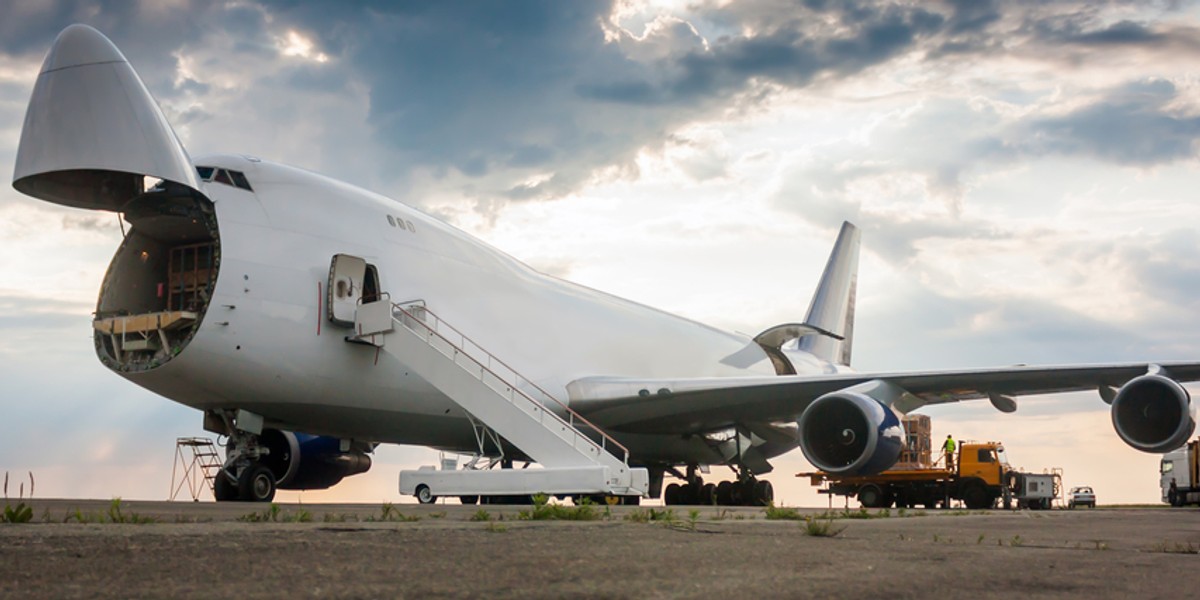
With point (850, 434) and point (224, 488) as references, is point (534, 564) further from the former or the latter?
point (850, 434)

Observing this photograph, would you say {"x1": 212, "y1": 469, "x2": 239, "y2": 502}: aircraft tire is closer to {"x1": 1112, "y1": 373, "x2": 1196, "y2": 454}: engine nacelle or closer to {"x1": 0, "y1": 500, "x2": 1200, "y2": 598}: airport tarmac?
{"x1": 0, "y1": 500, "x2": 1200, "y2": 598}: airport tarmac

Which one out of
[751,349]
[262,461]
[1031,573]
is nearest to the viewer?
[1031,573]

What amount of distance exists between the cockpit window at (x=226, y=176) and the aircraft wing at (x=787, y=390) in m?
6.22

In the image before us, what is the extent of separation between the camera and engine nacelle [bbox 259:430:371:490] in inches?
598

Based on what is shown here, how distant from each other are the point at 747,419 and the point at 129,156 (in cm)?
1086

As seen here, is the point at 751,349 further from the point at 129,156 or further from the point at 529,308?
the point at 129,156

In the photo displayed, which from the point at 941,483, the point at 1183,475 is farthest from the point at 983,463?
the point at 1183,475

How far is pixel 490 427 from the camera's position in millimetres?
12992

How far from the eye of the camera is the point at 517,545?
3.98 metres

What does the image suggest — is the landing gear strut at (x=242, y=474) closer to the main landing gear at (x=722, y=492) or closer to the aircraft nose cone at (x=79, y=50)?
the aircraft nose cone at (x=79, y=50)

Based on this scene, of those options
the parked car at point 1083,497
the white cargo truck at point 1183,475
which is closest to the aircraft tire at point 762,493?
the white cargo truck at point 1183,475

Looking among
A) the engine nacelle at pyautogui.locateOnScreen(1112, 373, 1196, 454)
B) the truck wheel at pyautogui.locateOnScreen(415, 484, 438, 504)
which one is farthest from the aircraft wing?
the truck wheel at pyautogui.locateOnScreen(415, 484, 438, 504)

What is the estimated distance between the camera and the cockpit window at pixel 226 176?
1245 centimetres

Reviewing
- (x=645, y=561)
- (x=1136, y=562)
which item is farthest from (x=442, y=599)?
(x=1136, y=562)
